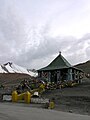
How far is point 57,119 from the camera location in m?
15.8

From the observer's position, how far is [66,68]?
46.2 meters

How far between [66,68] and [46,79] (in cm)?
410

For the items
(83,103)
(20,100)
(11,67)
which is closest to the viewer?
(83,103)

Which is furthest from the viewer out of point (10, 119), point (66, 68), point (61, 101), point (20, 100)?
point (66, 68)

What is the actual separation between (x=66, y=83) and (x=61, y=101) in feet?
47.9

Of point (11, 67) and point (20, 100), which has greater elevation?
point (11, 67)

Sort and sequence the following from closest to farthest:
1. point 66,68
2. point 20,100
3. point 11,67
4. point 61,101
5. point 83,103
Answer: point 83,103
point 61,101
point 20,100
point 66,68
point 11,67

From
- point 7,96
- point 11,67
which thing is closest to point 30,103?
point 7,96

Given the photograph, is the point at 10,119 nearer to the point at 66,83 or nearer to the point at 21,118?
the point at 21,118

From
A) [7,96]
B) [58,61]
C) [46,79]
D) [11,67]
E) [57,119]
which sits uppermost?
[11,67]

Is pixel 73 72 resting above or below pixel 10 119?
above

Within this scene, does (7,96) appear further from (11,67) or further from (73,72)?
(11,67)

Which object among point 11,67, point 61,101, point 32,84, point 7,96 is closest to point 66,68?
point 32,84

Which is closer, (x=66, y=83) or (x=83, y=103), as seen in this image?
(x=83, y=103)
